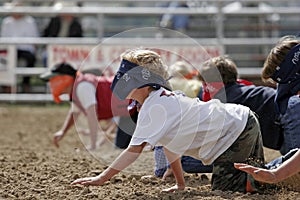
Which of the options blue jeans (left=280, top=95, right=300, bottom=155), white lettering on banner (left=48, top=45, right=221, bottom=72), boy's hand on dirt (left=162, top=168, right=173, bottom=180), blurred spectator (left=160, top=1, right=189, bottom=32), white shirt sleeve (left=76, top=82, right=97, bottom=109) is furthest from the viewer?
blurred spectator (left=160, top=1, right=189, bottom=32)

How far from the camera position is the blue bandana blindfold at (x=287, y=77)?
413cm

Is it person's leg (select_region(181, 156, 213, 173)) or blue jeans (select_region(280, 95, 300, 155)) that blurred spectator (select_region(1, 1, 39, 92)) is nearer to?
person's leg (select_region(181, 156, 213, 173))

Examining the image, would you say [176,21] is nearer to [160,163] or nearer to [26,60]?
[26,60]

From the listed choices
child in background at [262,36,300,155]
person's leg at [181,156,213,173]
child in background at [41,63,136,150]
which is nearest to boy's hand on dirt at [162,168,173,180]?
person's leg at [181,156,213,173]

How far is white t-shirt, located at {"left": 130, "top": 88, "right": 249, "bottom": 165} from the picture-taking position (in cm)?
361

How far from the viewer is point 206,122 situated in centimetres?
381

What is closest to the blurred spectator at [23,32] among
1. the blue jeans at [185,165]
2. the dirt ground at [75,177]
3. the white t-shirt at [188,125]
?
the dirt ground at [75,177]

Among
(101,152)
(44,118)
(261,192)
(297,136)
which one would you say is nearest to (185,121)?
(261,192)

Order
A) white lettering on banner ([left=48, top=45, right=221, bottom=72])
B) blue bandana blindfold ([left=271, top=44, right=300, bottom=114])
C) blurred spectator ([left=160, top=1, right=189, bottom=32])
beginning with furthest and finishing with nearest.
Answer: blurred spectator ([left=160, top=1, right=189, bottom=32])
white lettering on banner ([left=48, top=45, right=221, bottom=72])
blue bandana blindfold ([left=271, top=44, right=300, bottom=114])

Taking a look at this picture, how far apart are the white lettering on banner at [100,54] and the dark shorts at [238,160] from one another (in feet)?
17.4

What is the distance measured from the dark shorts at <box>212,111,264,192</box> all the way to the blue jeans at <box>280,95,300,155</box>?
17.6 inches

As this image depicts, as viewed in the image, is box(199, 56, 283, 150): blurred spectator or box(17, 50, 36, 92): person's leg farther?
box(17, 50, 36, 92): person's leg

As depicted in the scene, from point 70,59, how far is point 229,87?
5.18 metres

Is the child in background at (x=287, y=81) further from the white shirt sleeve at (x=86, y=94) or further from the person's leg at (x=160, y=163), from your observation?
the white shirt sleeve at (x=86, y=94)
